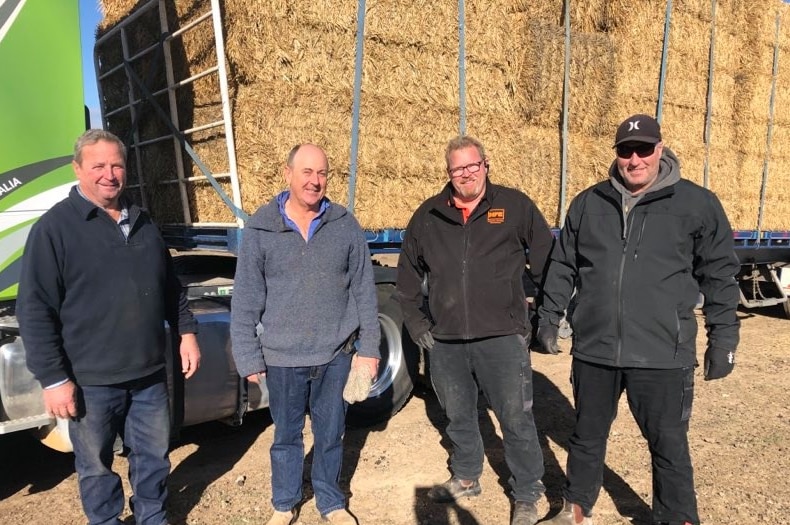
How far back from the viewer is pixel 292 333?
2805 millimetres

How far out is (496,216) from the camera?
3.04 metres

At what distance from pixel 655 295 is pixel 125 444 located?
2.51 meters

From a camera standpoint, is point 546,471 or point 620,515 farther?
point 546,471

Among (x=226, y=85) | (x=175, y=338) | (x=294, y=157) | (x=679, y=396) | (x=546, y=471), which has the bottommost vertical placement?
(x=546, y=471)

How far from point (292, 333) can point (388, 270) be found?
179 cm

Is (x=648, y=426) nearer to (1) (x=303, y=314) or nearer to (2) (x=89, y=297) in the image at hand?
(1) (x=303, y=314)

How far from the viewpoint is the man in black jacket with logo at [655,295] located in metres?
2.63

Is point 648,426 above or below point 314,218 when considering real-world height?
below

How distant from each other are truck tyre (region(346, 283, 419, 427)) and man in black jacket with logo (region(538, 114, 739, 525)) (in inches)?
71.7

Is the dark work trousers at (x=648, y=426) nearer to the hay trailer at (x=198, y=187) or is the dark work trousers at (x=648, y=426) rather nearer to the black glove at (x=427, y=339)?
the black glove at (x=427, y=339)

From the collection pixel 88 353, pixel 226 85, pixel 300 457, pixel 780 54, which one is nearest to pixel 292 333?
pixel 300 457

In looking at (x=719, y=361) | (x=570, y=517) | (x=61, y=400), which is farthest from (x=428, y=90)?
(x=61, y=400)

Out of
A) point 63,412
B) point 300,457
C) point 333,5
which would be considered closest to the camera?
point 63,412

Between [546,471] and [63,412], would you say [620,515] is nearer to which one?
[546,471]
